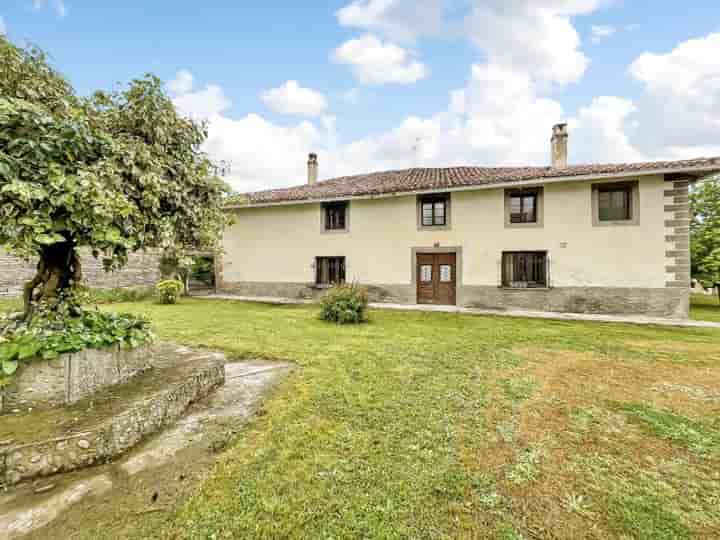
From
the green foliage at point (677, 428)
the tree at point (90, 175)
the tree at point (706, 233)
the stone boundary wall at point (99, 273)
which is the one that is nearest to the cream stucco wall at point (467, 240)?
the stone boundary wall at point (99, 273)

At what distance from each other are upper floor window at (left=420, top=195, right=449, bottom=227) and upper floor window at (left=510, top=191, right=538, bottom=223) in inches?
92.1

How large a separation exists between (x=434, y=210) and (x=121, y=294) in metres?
13.8

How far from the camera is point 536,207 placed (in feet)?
35.4

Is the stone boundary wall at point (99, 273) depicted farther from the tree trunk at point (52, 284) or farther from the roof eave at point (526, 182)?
the tree trunk at point (52, 284)

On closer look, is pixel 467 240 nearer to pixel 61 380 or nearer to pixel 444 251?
pixel 444 251

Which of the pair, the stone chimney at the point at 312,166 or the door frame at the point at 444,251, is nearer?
the door frame at the point at 444,251

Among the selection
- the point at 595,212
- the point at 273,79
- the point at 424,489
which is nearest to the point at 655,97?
the point at 595,212

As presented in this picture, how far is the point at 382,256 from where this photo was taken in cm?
1267

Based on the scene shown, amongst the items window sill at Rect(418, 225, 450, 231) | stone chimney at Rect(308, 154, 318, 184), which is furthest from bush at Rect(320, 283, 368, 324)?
stone chimney at Rect(308, 154, 318, 184)

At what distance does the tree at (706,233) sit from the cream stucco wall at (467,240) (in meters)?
5.58

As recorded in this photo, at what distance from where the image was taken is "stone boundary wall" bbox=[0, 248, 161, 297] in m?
11.7

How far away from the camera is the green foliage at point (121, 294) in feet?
40.7

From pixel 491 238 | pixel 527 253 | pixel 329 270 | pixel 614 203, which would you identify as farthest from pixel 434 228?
pixel 614 203

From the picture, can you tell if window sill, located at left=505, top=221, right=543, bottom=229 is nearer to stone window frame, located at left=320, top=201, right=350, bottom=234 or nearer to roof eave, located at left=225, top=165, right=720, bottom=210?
roof eave, located at left=225, top=165, right=720, bottom=210
